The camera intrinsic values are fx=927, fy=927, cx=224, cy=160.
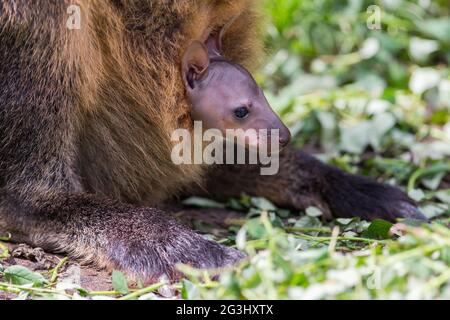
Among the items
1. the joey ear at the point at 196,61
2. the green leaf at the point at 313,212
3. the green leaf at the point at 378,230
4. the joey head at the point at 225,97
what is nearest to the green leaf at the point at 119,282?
the joey head at the point at 225,97

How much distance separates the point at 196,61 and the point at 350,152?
240cm

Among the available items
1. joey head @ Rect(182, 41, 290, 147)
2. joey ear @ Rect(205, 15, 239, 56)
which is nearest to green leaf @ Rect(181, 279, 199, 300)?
joey head @ Rect(182, 41, 290, 147)

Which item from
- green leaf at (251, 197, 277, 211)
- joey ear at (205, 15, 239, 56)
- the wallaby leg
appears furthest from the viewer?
green leaf at (251, 197, 277, 211)

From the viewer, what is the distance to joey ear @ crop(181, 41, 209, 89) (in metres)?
4.21

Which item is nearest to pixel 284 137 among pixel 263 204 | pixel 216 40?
pixel 216 40

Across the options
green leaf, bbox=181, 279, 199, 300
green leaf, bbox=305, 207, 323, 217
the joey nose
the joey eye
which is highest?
the joey eye

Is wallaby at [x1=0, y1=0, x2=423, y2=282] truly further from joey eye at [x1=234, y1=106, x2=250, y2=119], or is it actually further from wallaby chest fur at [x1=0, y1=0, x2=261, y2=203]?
joey eye at [x1=234, y1=106, x2=250, y2=119]

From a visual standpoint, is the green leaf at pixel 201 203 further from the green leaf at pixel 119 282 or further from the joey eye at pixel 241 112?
the green leaf at pixel 119 282

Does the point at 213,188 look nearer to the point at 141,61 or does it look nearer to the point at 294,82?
the point at 141,61

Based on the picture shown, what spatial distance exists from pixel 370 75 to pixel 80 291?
4228mm

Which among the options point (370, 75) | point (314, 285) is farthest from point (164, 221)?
point (370, 75)

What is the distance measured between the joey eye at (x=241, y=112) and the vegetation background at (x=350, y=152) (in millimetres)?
468

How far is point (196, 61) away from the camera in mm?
4219

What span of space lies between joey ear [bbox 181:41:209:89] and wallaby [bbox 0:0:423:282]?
0.03m
